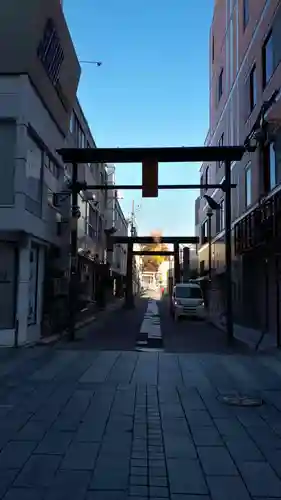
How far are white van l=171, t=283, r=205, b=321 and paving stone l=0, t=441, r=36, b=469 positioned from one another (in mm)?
23940

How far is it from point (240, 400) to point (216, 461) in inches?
118

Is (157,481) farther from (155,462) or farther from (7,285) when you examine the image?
(7,285)

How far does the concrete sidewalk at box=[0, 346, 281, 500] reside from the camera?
4648 millimetres

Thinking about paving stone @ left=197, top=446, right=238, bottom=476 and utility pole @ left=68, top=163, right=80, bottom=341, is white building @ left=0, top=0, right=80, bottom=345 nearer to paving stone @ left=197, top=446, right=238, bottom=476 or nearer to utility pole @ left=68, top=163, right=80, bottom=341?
utility pole @ left=68, top=163, right=80, bottom=341

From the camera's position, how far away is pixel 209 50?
37.2 metres

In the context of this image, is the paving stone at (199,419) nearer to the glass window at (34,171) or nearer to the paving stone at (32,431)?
the paving stone at (32,431)

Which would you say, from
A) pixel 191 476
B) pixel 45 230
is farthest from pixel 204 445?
pixel 45 230

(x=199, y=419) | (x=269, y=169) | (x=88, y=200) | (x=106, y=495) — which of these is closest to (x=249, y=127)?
(x=269, y=169)

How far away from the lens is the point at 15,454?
546cm

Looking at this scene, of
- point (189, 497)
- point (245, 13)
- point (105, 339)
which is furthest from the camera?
point (245, 13)

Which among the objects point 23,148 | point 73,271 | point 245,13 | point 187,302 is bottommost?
point 187,302

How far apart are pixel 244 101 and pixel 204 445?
63.0ft

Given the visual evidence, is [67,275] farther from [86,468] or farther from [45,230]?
[86,468]

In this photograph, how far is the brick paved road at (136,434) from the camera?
15.3 feet
